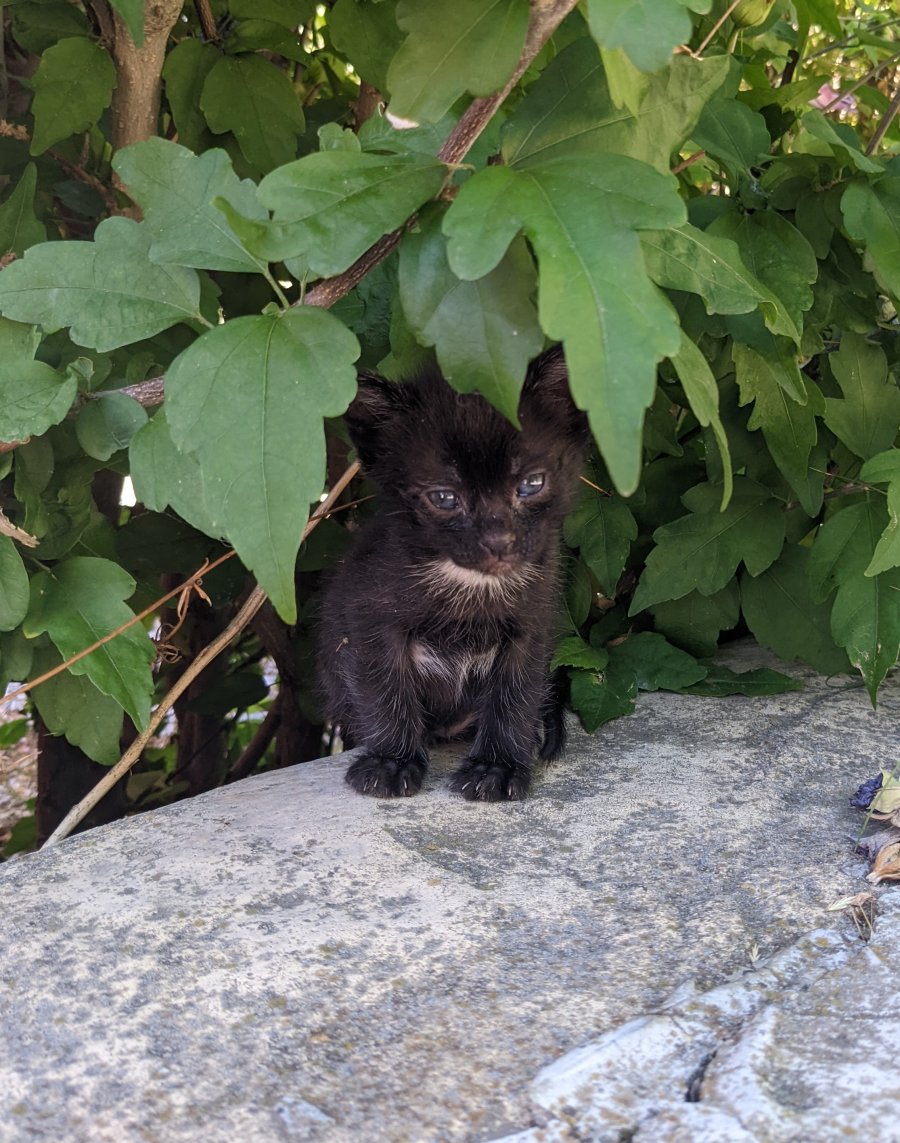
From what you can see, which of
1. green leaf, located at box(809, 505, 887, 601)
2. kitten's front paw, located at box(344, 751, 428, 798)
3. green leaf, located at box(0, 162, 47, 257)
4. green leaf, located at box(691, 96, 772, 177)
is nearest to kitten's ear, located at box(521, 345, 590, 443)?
green leaf, located at box(691, 96, 772, 177)

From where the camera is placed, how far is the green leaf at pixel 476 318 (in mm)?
1873

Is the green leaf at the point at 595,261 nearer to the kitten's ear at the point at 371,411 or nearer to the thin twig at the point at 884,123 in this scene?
the kitten's ear at the point at 371,411

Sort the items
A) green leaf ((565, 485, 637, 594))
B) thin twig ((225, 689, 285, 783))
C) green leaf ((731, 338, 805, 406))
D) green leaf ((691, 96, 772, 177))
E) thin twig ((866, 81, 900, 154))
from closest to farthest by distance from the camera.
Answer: green leaf ((731, 338, 805, 406))
green leaf ((691, 96, 772, 177))
thin twig ((866, 81, 900, 154))
green leaf ((565, 485, 637, 594))
thin twig ((225, 689, 285, 783))

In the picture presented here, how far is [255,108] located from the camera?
2799 mm

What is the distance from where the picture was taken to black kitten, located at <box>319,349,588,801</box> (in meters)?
2.68

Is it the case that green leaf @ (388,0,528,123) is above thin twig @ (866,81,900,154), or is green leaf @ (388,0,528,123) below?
above

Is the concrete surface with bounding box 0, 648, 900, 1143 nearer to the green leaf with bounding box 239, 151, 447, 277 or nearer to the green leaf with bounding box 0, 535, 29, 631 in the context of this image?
the green leaf with bounding box 0, 535, 29, 631

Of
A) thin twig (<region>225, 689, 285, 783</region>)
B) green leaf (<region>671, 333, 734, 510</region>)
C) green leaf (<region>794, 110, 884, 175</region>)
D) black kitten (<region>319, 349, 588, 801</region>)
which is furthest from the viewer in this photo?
thin twig (<region>225, 689, 285, 783</region>)

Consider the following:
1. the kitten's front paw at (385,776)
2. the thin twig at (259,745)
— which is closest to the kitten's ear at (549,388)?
the kitten's front paw at (385,776)

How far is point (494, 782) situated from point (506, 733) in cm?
23

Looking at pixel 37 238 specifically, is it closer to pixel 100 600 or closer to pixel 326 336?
pixel 100 600

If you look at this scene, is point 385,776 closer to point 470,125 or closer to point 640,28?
point 470,125

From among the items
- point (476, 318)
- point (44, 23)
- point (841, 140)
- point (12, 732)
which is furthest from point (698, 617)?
point (12, 732)

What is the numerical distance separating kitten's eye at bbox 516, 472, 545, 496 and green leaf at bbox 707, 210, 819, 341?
2.12ft
